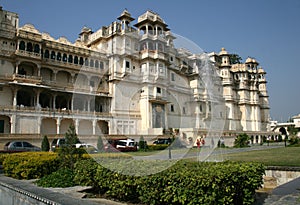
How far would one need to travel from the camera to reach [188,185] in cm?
664

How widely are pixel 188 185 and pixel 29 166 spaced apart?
9.34 meters

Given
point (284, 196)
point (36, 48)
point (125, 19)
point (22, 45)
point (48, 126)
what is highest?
point (125, 19)

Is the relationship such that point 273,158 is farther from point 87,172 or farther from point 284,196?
point 87,172

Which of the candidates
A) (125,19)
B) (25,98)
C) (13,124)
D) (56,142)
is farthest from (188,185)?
(125,19)

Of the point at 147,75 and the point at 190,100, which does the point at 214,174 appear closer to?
the point at 190,100

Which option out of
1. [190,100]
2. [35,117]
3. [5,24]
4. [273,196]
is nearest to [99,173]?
[190,100]

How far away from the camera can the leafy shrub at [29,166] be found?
12969 mm

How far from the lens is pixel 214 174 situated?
655 centimetres

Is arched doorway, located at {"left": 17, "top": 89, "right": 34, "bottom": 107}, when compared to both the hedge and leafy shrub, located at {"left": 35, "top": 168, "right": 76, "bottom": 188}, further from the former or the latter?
the hedge

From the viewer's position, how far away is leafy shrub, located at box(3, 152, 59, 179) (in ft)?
42.5

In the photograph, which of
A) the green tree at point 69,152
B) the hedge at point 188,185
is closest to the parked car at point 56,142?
the green tree at point 69,152

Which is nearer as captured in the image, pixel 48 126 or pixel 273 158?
pixel 273 158

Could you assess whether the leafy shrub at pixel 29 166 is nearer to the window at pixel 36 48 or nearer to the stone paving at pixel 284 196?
the stone paving at pixel 284 196

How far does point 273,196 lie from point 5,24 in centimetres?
4093
